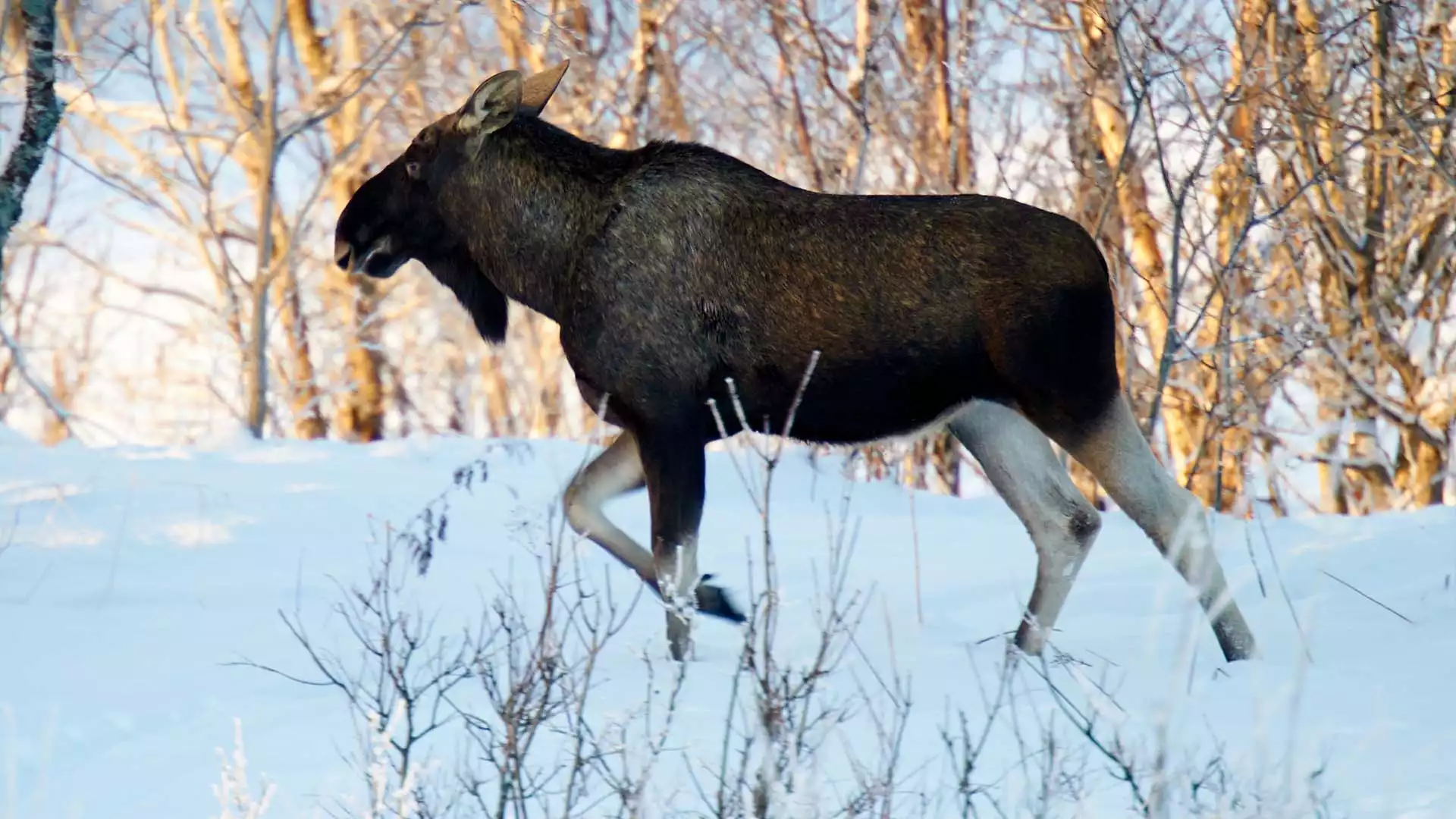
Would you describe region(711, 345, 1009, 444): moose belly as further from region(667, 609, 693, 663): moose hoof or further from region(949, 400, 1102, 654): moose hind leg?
region(667, 609, 693, 663): moose hoof

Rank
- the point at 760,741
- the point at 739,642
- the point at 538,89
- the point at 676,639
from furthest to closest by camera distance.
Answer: the point at 538,89, the point at 739,642, the point at 676,639, the point at 760,741

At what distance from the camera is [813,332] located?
4988 mm

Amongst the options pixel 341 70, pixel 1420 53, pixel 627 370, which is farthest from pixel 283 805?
pixel 341 70

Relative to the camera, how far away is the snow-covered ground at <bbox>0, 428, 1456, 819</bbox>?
3500mm

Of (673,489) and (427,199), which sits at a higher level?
(427,199)

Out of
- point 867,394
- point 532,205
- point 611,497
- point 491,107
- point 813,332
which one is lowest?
point 611,497

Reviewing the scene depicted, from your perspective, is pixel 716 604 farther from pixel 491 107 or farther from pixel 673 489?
pixel 491 107

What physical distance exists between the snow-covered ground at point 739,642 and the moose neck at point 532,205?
3.22 ft

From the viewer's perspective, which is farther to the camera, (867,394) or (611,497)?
(611,497)

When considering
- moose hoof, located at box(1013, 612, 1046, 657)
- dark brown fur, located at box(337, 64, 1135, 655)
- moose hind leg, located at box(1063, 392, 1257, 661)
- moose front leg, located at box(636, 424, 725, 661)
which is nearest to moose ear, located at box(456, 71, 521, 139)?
dark brown fur, located at box(337, 64, 1135, 655)

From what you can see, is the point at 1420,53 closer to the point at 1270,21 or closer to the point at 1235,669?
the point at 1270,21

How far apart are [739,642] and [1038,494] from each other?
1202 mm

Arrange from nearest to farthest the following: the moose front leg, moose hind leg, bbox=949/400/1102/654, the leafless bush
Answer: the leafless bush, the moose front leg, moose hind leg, bbox=949/400/1102/654

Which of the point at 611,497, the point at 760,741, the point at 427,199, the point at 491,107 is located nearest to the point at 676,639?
the point at 611,497
